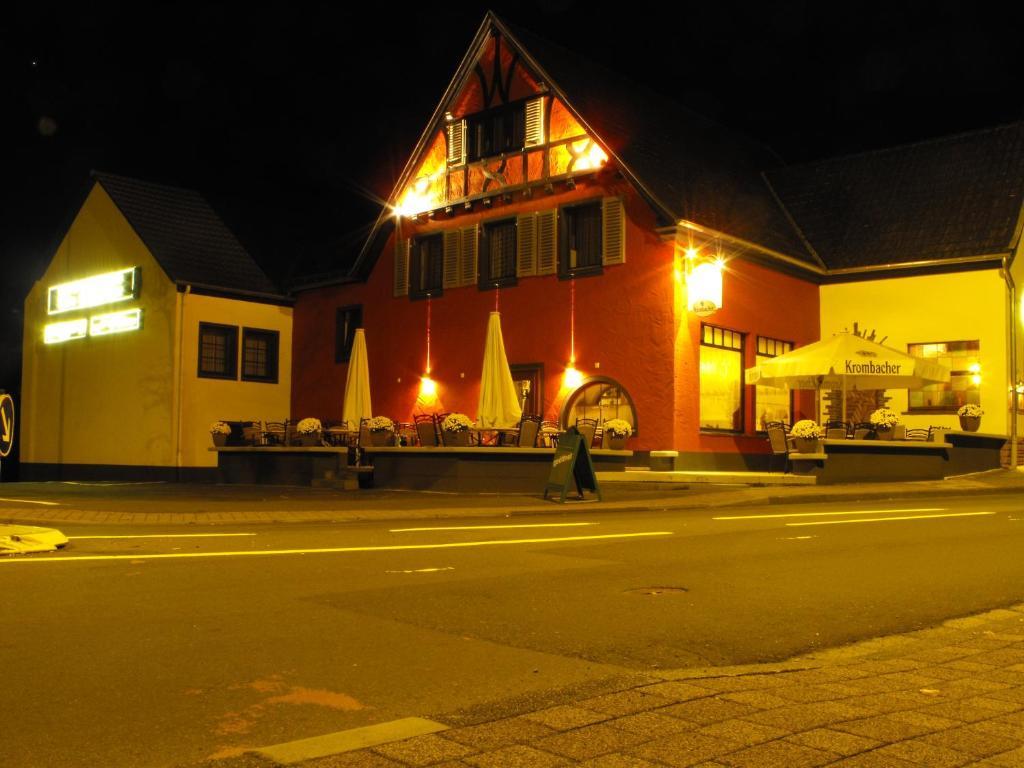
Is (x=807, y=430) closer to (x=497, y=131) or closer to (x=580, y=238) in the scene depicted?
(x=580, y=238)

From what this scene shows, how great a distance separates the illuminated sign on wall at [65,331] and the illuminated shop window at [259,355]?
16.9 ft

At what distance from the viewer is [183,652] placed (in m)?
6.05

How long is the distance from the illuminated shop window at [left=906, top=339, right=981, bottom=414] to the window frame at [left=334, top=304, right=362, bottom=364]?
1505 cm

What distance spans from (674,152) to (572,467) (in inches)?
520

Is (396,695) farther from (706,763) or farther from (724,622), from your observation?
(724,622)

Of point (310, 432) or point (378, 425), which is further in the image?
point (310, 432)

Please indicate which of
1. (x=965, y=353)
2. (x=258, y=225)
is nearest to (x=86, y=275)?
(x=258, y=225)

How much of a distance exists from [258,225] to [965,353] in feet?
70.9

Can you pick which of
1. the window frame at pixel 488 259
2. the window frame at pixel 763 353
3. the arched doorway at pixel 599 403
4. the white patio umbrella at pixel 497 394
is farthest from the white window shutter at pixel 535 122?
the window frame at pixel 763 353

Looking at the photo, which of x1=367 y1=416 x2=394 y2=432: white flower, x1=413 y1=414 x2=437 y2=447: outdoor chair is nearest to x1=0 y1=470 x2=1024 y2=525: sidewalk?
x1=367 y1=416 x2=394 y2=432: white flower

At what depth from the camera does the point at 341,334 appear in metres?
32.0

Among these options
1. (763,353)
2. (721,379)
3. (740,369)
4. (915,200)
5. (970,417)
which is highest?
(915,200)

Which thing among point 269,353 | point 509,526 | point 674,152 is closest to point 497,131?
point 674,152

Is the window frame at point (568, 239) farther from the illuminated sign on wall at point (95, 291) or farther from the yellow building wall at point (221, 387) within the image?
the illuminated sign on wall at point (95, 291)
